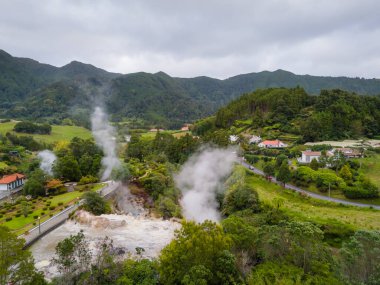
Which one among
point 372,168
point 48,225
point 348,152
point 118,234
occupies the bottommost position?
point 118,234

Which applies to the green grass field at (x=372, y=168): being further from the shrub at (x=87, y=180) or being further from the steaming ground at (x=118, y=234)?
the shrub at (x=87, y=180)

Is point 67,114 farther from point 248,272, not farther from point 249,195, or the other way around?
point 248,272

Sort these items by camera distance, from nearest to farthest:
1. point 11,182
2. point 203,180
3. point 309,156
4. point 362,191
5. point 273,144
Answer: point 362,191, point 203,180, point 11,182, point 309,156, point 273,144

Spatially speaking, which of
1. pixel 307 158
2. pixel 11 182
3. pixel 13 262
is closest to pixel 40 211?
pixel 11 182

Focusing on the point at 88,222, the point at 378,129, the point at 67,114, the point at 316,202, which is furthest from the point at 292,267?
the point at 67,114

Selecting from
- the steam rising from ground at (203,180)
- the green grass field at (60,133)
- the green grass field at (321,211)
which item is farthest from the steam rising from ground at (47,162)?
the green grass field at (60,133)

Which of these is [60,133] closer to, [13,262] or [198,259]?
[13,262]
